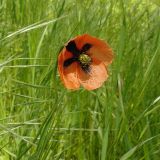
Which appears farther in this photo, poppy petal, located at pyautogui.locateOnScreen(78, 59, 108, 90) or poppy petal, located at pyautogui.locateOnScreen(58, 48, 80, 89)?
poppy petal, located at pyautogui.locateOnScreen(78, 59, 108, 90)

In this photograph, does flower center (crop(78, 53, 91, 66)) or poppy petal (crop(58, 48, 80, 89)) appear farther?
flower center (crop(78, 53, 91, 66))

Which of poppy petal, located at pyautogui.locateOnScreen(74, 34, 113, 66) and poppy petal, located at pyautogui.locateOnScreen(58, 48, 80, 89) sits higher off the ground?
poppy petal, located at pyautogui.locateOnScreen(74, 34, 113, 66)

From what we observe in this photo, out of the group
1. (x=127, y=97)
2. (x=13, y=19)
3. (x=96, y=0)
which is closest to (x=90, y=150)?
(x=127, y=97)

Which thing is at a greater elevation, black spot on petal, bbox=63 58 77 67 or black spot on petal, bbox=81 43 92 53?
black spot on petal, bbox=81 43 92 53

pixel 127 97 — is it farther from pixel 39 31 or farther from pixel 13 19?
pixel 13 19

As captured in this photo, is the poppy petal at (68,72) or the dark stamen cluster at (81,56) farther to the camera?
the dark stamen cluster at (81,56)

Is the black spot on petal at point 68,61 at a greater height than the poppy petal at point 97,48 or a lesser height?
lesser
